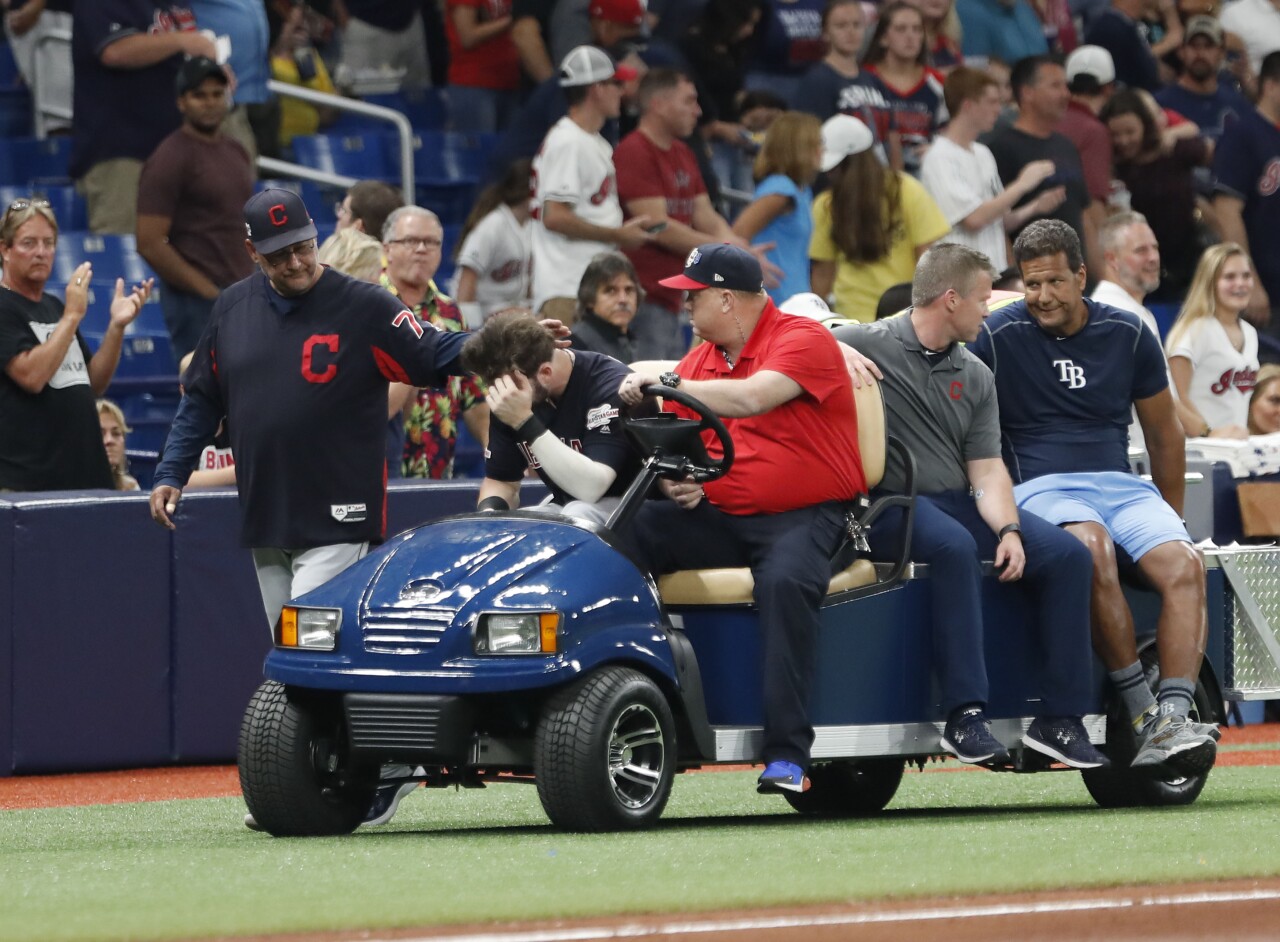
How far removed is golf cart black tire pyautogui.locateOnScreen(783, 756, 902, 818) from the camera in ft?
28.6

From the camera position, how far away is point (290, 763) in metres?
7.40

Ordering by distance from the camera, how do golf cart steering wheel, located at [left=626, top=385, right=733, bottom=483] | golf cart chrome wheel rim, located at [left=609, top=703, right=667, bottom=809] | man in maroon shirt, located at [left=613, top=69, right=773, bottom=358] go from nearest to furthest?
golf cart chrome wheel rim, located at [left=609, top=703, right=667, bottom=809] → golf cart steering wheel, located at [left=626, top=385, right=733, bottom=483] → man in maroon shirt, located at [left=613, top=69, right=773, bottom=358]

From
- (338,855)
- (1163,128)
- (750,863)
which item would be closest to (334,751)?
(338,855)

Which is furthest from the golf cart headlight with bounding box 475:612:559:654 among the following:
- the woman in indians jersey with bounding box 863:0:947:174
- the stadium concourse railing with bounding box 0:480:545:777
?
the woman in indians jersey with bounding box 863:0:947:174

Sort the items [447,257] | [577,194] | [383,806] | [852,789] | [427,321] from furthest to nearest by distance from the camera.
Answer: [447,257], [577,194], [427,321], [852,789], [383,806]

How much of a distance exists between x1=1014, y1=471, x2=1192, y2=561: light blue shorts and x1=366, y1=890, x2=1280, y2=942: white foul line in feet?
9.13

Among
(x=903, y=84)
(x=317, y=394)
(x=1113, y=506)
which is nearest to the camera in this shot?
(x=317, y=394)

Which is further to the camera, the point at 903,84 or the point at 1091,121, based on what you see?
the point at 1091,121

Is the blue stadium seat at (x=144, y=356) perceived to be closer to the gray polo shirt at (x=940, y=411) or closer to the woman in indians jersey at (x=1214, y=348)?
the woman in indians jersey at (x=1214, y=348)

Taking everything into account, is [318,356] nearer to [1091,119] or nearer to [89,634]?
[89,634]

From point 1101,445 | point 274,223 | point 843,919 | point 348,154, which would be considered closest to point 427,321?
point 274,223

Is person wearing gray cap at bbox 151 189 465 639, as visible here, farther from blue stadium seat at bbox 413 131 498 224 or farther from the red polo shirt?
blue stadium seat at bbox 413 131 498 224

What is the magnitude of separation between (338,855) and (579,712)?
2.65 ft

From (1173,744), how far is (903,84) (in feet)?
26.1
